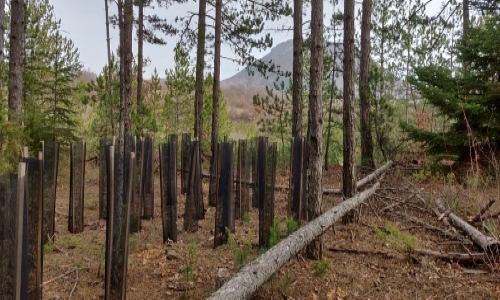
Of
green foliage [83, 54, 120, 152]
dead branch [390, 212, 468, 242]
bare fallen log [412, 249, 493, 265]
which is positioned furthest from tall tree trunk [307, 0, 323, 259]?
green foliage [83, 54, 120, 152]

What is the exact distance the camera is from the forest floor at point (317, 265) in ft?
11.1

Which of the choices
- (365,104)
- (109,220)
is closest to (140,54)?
(365,104)

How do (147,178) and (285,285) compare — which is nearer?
(285,285)

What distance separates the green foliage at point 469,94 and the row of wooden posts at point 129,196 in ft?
12.5

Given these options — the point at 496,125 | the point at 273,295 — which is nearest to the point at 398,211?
the point at 496,125

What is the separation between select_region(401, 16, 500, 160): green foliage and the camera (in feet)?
24.3

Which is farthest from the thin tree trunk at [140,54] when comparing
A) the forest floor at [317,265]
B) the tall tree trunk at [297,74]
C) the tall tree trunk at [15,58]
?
the forest floor at [317,265]

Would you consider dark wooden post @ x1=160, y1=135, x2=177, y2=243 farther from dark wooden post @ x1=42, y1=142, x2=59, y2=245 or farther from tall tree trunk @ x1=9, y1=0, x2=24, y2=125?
tall tree trunk @ x1=9, y1=0, x2=24, y2=125

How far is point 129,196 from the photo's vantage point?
2990mm

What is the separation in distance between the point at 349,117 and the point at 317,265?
8.25 feet

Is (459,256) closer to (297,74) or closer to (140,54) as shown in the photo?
(297,74)

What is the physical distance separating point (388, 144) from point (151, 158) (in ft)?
23.4

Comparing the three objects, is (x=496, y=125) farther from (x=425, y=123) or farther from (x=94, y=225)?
(x=94, y=225)

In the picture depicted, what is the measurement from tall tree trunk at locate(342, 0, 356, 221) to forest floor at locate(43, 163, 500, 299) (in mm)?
590
